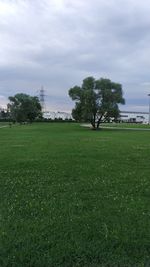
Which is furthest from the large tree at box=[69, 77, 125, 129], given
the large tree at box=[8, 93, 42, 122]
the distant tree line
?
the large tree at box=[8, 93, 42, 122]

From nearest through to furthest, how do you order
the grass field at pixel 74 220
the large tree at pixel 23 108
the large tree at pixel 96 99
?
the grass field at pixel 74 220
the large tree at pixel 96 99
the large tree at pixel 23 108

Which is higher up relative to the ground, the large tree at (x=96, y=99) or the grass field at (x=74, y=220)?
the large tree at (x=96, y=99)

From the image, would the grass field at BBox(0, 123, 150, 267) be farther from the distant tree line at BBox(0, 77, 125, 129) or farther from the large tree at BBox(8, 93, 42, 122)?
the large tree at BBox(8, 93, 42, 122)

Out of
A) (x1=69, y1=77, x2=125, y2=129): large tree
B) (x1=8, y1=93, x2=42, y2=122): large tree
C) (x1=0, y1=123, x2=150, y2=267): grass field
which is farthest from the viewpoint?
(x1=8, y1=93, x2=42, y2=122): large tree

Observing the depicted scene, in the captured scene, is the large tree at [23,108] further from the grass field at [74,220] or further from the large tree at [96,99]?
the grass field at [74,220]

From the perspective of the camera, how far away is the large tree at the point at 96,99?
72.8 m

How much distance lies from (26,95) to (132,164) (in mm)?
131235

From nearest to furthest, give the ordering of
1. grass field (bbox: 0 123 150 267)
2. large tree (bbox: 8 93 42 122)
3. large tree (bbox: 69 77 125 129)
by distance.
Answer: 1. grass field (bbox: 0 123 150 267)
2. large tree (bbox: 69 77 125 129)
3. large tree (bbox: 8 93 42 122)

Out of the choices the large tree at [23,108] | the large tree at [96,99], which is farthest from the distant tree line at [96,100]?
the large tree at [23,108]

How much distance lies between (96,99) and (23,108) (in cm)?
6550

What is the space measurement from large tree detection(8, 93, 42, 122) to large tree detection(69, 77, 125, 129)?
60827 mm

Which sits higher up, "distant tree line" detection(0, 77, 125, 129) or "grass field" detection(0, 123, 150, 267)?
"distant tree line" detection(0, 77, 125, 129)

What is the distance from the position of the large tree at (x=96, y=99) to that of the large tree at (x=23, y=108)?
60827mm

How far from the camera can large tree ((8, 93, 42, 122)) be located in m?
134
